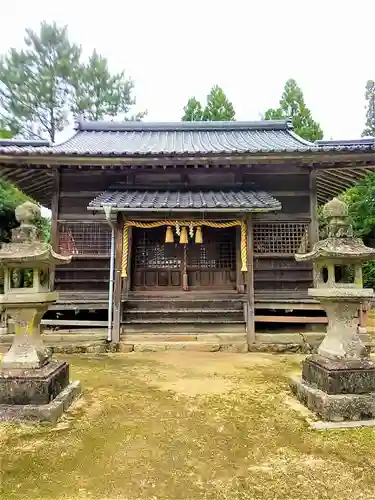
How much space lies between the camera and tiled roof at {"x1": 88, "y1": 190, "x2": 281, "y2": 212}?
7.67 meters

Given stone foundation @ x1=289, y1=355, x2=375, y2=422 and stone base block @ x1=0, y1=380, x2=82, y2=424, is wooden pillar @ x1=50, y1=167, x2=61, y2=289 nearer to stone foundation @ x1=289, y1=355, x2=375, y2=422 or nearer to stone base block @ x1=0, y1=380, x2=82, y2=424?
stone base block @ x1=0, y1=380, x2=82, y2=424

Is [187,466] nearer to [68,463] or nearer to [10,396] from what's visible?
[68,463]

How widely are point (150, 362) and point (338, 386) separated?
12.7 feet

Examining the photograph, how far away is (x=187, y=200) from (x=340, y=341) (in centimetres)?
481

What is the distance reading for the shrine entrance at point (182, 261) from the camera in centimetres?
899

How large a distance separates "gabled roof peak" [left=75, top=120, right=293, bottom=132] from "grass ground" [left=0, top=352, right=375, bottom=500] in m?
10.2

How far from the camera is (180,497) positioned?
2.63 meters

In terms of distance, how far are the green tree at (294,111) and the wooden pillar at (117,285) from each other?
685 inches

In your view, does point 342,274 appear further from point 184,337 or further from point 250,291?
point 184,337

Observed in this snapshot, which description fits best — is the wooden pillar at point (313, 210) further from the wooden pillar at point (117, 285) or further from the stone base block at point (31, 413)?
the stone base block at point (31, 413)

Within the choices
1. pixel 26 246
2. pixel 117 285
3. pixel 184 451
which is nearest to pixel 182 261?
pixel 117 285

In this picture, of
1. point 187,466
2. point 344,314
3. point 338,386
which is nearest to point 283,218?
point 344,314

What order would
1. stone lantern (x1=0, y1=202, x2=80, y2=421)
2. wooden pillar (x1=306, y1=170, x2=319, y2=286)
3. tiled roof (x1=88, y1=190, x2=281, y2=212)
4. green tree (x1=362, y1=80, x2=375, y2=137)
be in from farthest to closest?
green tree (x1=362, y1=80, x2=375, y2=137), wooden pillar (x1=306, y1=170, x2=319, y2=286), tiled roof (x1=88, y1=190, x2=281, y2=212), stone lantern (x1=0, y1=202, x2=80, y2=421)

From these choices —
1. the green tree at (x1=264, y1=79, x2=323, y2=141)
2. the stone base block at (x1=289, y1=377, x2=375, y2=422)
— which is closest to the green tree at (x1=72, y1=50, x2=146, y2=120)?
the green tree at (x1=264, y1=79, x2=323, y2=141)
